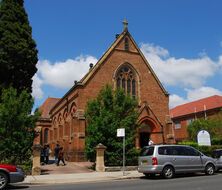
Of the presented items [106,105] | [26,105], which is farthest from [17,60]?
[106,105]

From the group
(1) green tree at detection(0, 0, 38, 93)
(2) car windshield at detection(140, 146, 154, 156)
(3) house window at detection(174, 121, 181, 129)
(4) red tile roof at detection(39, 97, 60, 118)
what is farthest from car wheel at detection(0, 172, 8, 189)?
(3) house window at detection(174, 121, 181, 129)

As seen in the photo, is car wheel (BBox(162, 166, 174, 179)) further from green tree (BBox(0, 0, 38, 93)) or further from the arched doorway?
the arched doorway

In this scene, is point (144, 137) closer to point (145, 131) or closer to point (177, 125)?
point (145, 131)

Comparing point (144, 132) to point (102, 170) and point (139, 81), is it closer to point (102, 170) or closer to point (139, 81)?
point (139, 81)

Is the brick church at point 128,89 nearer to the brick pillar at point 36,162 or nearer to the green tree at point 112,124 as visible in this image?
the green tree at point 112,124

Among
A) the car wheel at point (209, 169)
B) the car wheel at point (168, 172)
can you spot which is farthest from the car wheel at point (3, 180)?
the car wheel at point (209, 169)

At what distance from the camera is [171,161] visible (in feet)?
57.9

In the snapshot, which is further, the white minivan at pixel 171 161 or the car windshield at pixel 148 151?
the car windshield at pixel 148 151

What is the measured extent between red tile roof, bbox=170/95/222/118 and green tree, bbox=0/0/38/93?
33987mm

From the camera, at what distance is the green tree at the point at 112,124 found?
23.8m

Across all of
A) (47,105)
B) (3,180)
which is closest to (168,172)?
(3,180)

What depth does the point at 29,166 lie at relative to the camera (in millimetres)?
21109

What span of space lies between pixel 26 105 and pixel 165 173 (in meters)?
10.1

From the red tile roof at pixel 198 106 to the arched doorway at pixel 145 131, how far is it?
2012 cm
